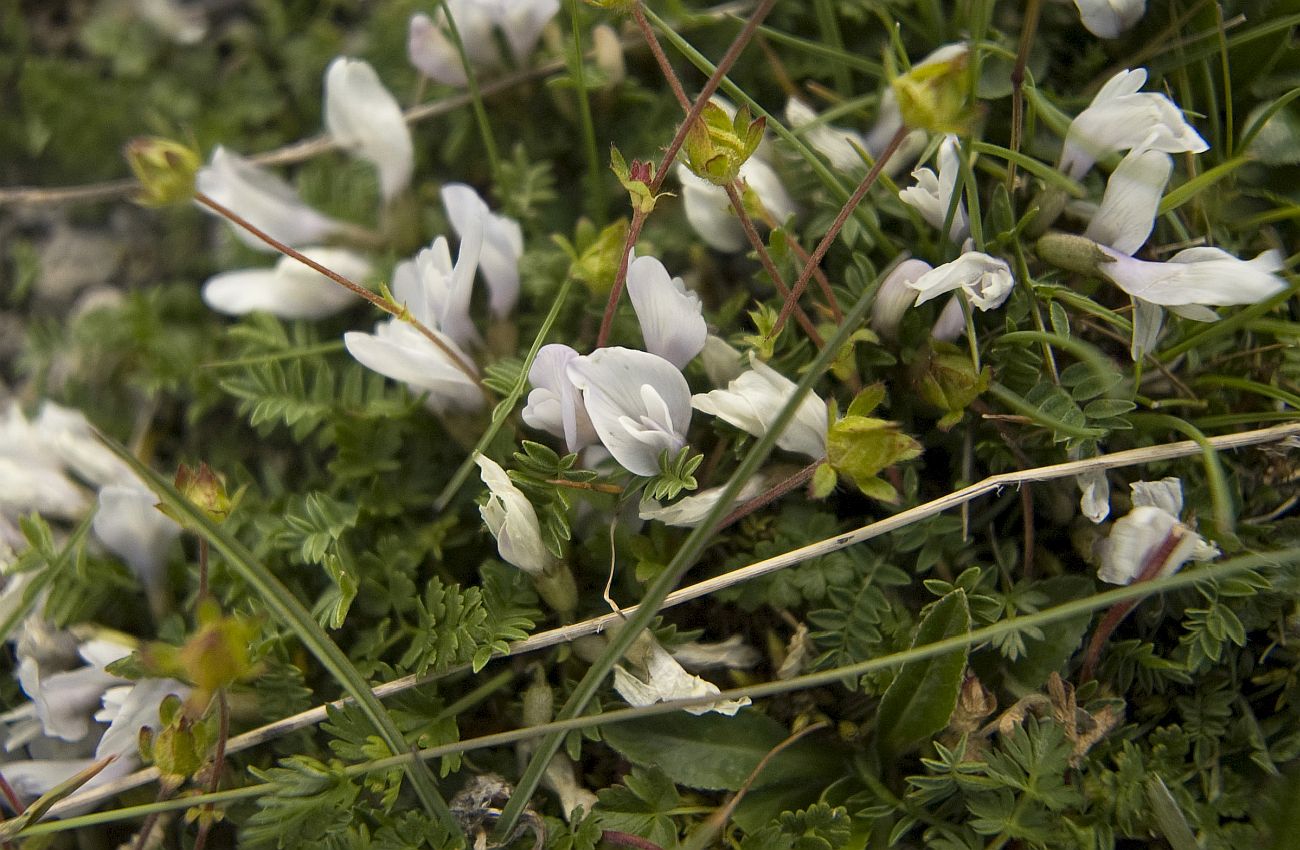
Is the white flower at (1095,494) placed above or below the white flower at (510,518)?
below

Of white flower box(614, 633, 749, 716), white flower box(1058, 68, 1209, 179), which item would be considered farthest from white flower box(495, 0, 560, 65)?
white flower box(614, 633, 749, 716)

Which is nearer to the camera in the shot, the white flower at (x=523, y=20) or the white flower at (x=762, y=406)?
the white flower at (x=762, y=406)

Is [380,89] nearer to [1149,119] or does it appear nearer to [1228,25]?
[1149,119]

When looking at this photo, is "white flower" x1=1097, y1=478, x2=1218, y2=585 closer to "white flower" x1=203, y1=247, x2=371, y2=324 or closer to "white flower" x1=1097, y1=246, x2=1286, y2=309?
"white flower" x1=1097, y1=246, x2=1286, y2=309

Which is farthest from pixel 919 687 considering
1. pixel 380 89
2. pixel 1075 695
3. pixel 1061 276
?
pixel 380 89

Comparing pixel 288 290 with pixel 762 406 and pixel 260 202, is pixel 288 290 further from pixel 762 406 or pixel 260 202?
pixel 762 406

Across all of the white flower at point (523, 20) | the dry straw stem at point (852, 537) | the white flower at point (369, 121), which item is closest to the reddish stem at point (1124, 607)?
the dry straw stem at point (852, 537)

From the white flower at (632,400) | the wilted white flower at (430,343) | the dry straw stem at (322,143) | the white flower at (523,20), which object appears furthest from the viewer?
the dry straw stem at (322,143)

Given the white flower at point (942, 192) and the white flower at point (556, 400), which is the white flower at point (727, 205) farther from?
the white flower at point (556, 400)
